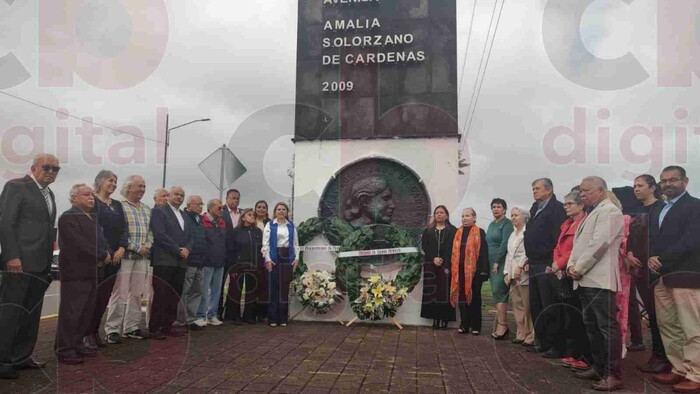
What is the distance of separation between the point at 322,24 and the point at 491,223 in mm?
4381

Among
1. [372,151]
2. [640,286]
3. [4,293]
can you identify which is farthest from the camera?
[372,151]

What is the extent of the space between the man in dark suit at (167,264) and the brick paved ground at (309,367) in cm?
34

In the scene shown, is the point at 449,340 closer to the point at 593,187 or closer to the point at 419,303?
the point at 419,303

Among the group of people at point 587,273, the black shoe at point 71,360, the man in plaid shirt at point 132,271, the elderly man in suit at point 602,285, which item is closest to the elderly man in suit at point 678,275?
the group of people at point 587,273

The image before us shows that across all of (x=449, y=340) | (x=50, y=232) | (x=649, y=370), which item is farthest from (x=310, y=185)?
(x=649, y=370)

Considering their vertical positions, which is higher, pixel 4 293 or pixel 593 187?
pixel 593 187

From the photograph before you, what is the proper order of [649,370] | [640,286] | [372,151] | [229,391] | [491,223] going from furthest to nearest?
[372,151]
[491,223]
[640,286]
[649,370]
[229,391]

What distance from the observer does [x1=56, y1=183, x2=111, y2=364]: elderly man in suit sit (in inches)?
183

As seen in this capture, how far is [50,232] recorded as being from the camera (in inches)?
177

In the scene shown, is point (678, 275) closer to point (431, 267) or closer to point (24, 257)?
point (431, 267)

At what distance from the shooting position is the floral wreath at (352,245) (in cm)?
695

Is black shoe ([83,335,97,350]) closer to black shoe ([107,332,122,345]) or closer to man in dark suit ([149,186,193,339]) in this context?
black shoe ([107,332,122,345])

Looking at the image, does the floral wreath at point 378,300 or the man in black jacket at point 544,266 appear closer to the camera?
the man in black jacket at point 544,266

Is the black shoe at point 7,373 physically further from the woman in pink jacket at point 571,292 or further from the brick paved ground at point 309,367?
the woman in pink jacket at point 571,292
